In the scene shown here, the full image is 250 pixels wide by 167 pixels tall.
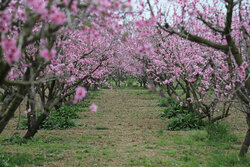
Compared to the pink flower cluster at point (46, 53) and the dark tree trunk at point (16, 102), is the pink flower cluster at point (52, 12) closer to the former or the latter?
the pink flower cluster at point (46, 53)

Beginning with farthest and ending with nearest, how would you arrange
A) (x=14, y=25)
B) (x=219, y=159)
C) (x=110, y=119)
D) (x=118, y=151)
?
(x=110, y=119)
(x=118, y=151)
(x=219, y=159)
(x=14, y=25)

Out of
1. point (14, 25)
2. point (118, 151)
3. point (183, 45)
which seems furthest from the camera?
point (183, 45)

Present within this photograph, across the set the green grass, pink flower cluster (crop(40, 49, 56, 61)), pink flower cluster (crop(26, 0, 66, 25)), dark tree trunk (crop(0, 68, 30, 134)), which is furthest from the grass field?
pink flower cluster (crop(26, 0, 66, 25))

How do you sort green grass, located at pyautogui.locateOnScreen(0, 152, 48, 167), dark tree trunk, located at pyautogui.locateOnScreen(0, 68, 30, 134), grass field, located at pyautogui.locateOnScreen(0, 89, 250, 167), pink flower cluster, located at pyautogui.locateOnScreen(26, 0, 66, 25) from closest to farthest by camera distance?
pink flower cluster, located at pyautogui.locateOnScreen(26, 0, 66, 25), dark tree trunk, located at pyautogui.locateOnScreen(0, 68, 30, 134), green grass, located at pyautogui.locateOnScreen(0, 152, 48, 167), grass field, located at pyautogui.locateOnScreen(0, 89, 250, 167)

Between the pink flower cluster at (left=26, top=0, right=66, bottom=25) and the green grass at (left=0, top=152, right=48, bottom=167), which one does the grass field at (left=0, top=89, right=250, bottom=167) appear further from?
the pink flower cluster at (left=26, top=0, right=66, bottom=25)

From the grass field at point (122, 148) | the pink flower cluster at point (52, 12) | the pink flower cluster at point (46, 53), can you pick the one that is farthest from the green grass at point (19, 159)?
the pink flower cluster at point (52, 12)

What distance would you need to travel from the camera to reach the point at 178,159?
22.3 feet

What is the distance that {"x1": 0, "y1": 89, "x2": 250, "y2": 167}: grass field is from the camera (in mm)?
6477

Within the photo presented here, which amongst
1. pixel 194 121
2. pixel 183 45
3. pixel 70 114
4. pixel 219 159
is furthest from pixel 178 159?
pixel 70 114

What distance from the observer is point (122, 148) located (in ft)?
26.6

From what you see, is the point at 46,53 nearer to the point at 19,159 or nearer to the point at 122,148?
the point at 19,159

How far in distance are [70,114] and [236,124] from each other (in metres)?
8.15

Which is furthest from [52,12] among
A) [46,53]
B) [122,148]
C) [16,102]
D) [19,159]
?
[122,148]

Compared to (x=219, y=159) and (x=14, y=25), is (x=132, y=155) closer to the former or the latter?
(x=219, y=159)
